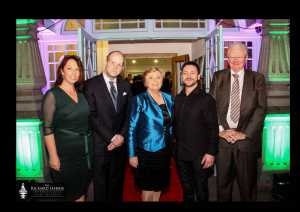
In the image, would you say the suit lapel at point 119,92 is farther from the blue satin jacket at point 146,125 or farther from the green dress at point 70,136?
the green dress at point 70,136

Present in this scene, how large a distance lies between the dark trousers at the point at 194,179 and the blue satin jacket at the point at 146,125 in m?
0.29

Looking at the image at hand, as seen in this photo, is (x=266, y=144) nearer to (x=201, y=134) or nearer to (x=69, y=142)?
(x=201, y=134)

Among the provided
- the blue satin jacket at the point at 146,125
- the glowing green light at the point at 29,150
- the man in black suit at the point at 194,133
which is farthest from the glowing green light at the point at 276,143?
the glowing green light at the point at 29,150

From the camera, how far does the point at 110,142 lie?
9.11 ft

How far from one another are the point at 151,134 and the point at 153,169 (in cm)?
32

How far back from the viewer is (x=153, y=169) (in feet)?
8.92

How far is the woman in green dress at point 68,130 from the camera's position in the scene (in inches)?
103

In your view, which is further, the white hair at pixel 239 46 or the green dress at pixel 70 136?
the white hair at pixel 239 46

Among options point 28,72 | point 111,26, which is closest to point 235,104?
point 111,26

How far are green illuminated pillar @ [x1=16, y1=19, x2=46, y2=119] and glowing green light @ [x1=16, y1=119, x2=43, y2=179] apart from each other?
9 centimetres

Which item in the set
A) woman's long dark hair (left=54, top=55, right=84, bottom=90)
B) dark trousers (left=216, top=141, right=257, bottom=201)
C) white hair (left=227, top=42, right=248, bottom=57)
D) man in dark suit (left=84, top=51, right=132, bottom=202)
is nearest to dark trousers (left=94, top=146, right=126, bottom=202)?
man in dark suit (left=84, top=51, right=132, bottom=202)

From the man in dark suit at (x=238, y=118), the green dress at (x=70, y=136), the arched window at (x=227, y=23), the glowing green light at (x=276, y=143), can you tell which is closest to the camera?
the green dress at (x=70, y=136)

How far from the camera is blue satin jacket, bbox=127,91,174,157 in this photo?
2646 millimetres

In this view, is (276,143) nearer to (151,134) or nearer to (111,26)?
(151,134)
